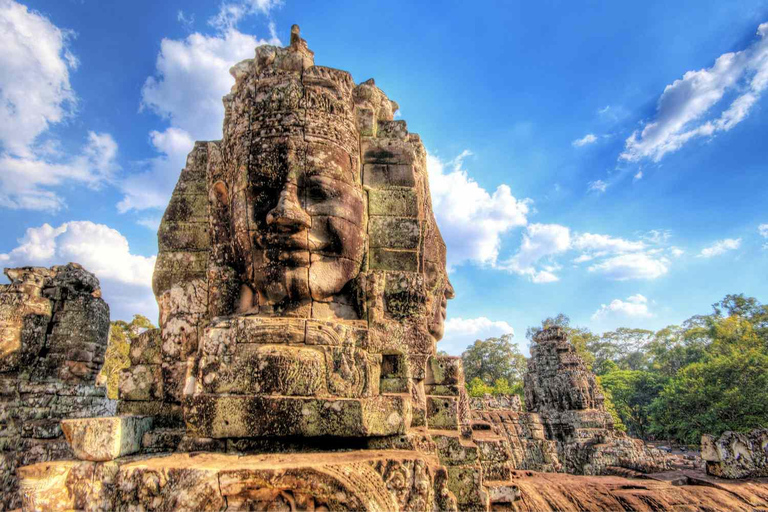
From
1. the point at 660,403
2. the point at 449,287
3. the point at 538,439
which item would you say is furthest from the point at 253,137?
the point at 660,403

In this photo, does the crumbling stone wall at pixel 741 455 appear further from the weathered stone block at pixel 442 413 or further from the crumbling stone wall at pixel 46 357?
the crumbling stone wall at pixel 46 357

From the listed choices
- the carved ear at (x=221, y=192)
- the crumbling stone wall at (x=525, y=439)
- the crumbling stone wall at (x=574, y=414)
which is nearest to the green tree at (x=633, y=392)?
the crumbling stone wall at (x=574, y=414)

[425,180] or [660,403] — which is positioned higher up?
[425,180]

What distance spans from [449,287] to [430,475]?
289 cm

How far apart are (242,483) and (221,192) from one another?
2281 mm

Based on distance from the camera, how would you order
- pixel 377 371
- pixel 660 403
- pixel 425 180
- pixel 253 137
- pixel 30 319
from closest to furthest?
1. pixel 377 371
2. pixel 253 137
3. pixel 425 180
4. pixel 30 319
5. pixel 660 403

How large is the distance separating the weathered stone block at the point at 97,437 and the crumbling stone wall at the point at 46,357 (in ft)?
14.4

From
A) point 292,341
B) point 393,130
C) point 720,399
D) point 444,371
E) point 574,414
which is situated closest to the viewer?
point 292,341

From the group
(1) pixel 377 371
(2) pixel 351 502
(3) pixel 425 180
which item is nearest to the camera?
(2) pixel 351 502

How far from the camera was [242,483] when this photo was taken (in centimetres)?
193

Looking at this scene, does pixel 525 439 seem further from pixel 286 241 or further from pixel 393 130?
pixel 286 241

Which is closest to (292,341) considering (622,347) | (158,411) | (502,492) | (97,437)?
(97,437)

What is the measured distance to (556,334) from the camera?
11859mm

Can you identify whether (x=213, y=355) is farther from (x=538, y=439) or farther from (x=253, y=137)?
(x=538, y=439)
